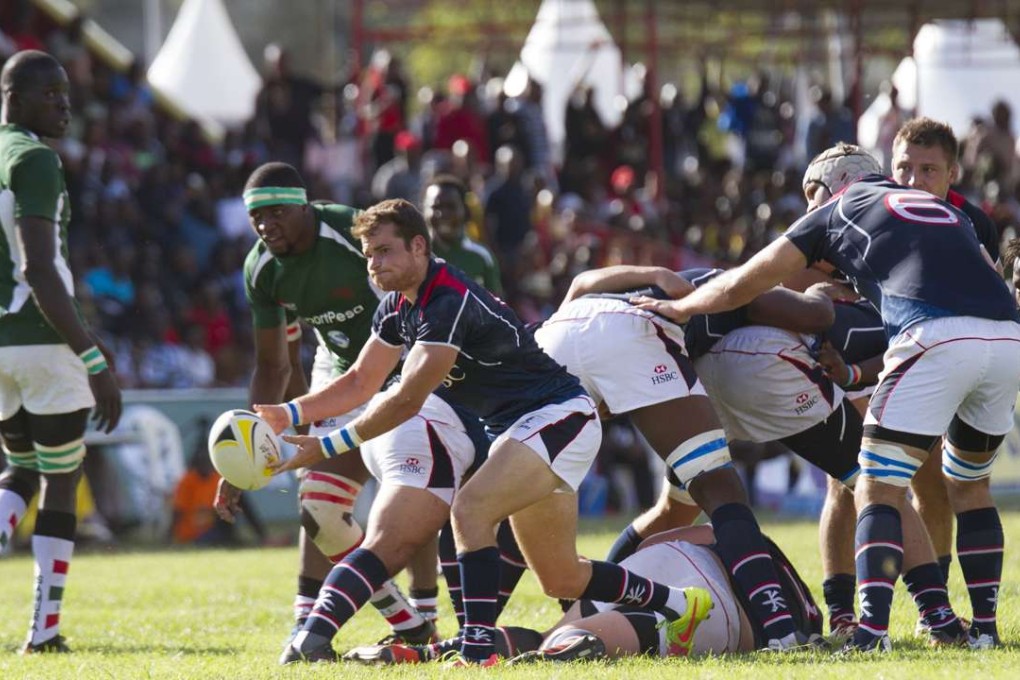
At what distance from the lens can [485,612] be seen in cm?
657

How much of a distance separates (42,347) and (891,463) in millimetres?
3968

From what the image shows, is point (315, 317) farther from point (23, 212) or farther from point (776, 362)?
point (776, 362)

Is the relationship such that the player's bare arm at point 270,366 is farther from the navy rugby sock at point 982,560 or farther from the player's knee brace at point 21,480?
the navy rugby sock at point 982,560

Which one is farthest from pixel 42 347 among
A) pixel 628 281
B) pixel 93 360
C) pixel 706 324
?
pixel 706 324

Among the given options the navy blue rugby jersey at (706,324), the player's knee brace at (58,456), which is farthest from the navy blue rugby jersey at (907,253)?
the player's knee brace at (58,456)

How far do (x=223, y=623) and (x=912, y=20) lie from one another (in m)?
16.2

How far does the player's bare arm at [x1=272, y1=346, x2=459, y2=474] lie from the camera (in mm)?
6586

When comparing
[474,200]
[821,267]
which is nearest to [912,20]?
[474,200]

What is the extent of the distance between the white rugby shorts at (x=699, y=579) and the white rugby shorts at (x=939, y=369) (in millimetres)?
1041

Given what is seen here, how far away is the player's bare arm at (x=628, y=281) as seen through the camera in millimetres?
7500

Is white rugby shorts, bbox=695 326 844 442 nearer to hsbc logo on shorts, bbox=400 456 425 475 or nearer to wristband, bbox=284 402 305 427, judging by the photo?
hsbc logo on shorts, bbox=400 456 425 475

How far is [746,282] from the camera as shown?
686 cm

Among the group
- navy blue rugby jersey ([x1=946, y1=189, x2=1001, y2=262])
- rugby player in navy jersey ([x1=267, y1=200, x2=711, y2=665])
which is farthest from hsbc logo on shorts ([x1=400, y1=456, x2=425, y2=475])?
navy blue rugby jersey ([x1=946, y1=189, x2=1001, y2=262])

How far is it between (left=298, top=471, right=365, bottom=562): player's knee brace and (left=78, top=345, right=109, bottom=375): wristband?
1.09 m
